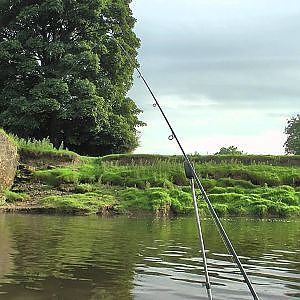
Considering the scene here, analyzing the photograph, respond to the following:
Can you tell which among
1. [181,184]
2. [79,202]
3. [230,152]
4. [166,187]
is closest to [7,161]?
[79,202]

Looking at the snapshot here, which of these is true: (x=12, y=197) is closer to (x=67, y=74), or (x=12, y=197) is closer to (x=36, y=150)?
(x=36, y=150)

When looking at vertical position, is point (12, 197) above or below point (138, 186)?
below

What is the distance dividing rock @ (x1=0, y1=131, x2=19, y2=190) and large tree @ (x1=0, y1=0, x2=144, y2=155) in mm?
9508

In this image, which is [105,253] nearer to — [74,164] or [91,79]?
[74,164]

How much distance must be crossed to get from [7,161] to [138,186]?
6182mm

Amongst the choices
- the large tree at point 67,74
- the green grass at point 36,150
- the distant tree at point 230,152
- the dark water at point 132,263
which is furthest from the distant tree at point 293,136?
the dark water at point 132,263

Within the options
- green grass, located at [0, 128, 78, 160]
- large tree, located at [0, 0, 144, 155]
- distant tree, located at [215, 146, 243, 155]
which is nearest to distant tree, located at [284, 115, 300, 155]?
distant tree, located at [215, 146, 243, 155]

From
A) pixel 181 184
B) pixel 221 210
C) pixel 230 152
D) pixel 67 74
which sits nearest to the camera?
pixel 221 210

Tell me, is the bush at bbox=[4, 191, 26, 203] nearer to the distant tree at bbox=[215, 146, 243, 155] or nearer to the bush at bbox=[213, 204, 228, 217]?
the bush at bbox=[213, 204, 228, 217]

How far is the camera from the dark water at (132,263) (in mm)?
6883

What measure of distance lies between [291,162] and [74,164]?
13.5 m

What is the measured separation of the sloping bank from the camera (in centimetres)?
2117

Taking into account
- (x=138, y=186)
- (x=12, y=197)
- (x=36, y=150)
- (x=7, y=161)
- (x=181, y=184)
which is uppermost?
(x=36, y=150)

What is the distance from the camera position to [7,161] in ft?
73.7
